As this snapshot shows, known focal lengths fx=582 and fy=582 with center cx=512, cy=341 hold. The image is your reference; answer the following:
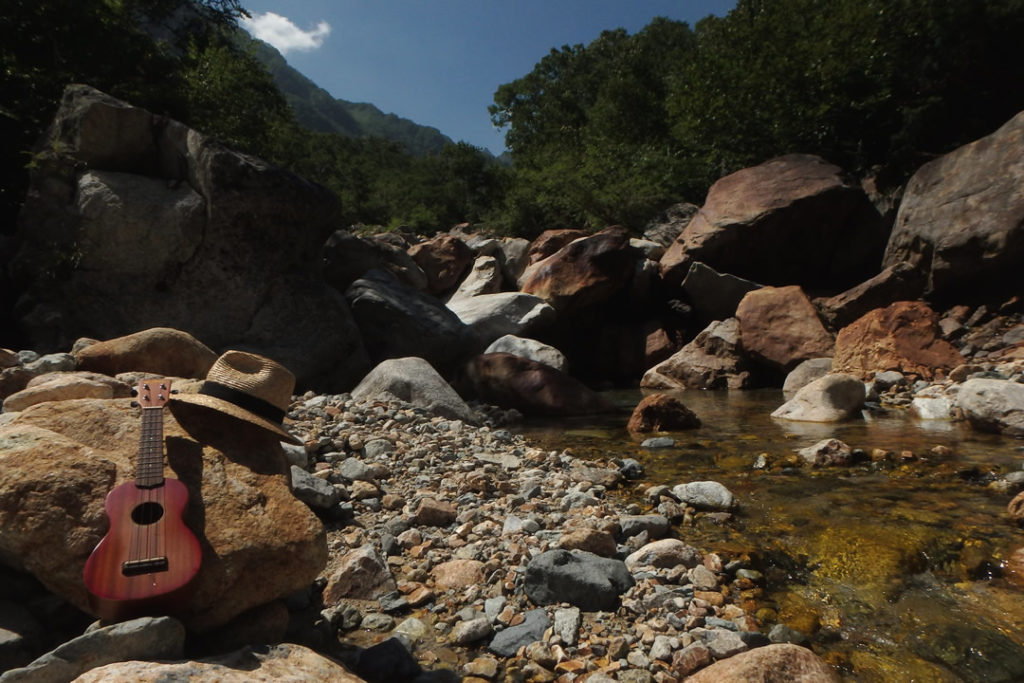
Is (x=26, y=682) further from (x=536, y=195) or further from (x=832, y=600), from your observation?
(x=536, y=195)

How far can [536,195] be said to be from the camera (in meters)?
22.4

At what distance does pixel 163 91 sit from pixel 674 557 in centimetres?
1240

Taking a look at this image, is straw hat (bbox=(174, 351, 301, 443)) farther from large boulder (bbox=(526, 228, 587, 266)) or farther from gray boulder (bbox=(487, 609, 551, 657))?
large boulder (bbox=(526, 228, 587, 266))

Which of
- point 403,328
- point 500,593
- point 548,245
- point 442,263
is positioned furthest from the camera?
point 548,245

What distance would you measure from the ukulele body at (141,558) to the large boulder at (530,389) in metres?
6.66

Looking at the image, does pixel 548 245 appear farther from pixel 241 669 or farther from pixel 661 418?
pixel 241 669

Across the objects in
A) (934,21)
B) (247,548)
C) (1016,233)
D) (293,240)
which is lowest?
(247,548)

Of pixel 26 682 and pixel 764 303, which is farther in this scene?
pixel 764 303

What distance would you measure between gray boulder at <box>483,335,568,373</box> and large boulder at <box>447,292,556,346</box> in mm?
940

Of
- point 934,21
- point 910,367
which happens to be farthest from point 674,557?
point 934,21

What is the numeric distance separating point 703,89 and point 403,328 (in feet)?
46.1

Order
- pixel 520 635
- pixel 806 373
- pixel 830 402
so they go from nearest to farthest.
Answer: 1. pixel 520 635
2. pixel 830 402
3. pixel 806 373

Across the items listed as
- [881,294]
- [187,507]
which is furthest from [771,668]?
[881,294]

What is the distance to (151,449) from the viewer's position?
2336 mm
